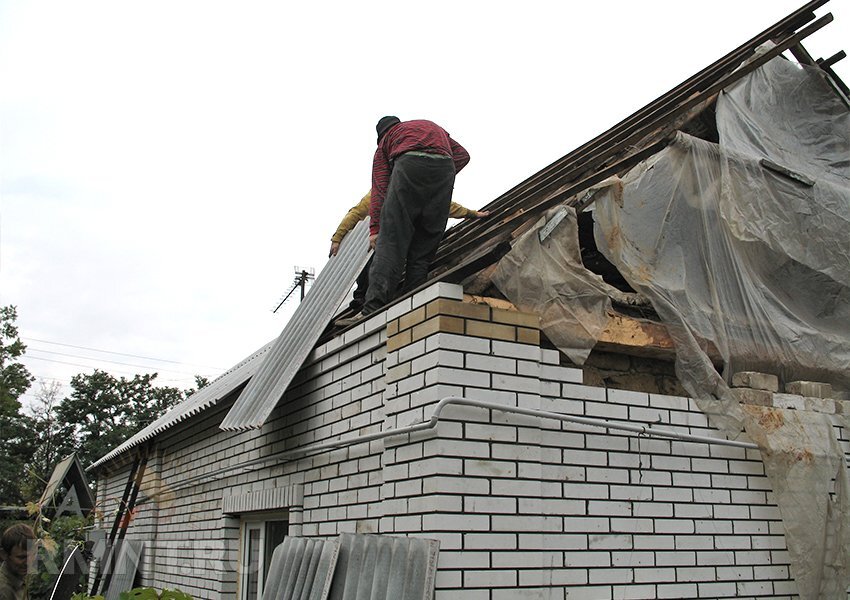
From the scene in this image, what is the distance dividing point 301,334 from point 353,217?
3.65 feet

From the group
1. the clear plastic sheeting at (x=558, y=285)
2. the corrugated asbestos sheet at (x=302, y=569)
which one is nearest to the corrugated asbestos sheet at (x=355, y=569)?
the corrugated asbestos sheet at (x=302, y=569)

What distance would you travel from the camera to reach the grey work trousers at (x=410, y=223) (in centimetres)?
501

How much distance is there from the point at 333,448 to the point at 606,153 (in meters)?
2.52

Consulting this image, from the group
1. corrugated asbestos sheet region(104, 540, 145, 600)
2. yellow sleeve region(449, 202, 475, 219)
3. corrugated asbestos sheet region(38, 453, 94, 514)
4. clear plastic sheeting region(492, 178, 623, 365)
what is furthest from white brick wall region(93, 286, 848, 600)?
corrugated asbestos sheet region(38, 453, 94, 514)

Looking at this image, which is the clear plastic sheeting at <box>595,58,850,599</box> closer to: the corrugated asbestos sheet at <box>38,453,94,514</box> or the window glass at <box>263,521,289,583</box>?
the window glass at <box>263,521,289,583</box>

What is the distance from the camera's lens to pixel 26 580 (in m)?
4.81

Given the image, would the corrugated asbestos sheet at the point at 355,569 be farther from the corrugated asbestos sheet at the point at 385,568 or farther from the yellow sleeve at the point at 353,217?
the yellow sleeve at the point at 353,217

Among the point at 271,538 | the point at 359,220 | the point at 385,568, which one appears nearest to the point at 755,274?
the point at 385,568

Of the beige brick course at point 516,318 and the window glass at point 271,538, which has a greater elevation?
the beige brick course at point 516,318

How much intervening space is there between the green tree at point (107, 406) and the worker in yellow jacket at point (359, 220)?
3991 centimetres

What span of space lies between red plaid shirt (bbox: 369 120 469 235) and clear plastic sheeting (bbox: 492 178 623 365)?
1.16m

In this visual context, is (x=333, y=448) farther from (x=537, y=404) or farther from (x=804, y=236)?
(x=804, y=236)

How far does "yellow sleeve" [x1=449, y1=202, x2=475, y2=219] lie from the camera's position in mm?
6055

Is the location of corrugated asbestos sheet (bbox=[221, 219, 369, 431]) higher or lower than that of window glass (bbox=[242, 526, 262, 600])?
higher
